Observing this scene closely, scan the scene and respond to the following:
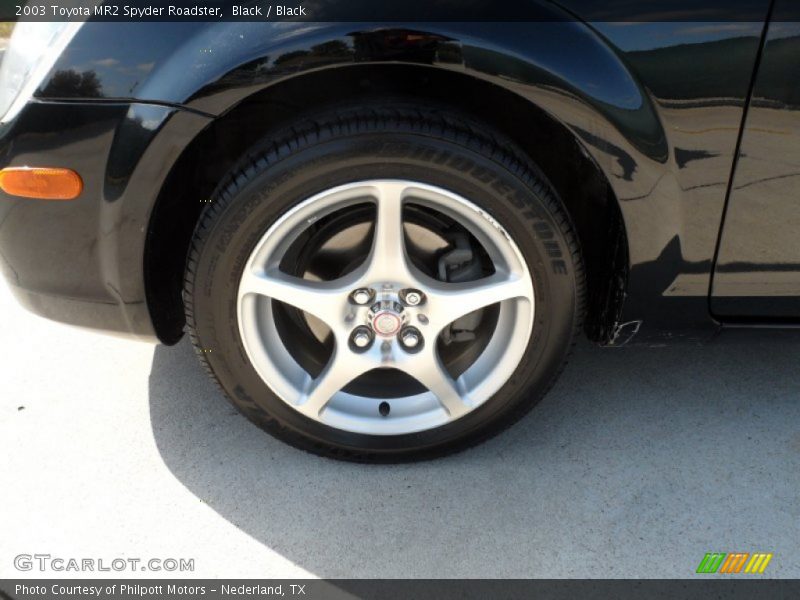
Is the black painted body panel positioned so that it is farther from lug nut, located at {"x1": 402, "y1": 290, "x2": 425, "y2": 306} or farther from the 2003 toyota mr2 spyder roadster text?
lug nut, located at {"x1": 402, "y1": 290, "x2": 425, "y2": 306}

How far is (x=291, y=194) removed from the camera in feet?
5.28

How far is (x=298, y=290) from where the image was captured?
174 centimetres

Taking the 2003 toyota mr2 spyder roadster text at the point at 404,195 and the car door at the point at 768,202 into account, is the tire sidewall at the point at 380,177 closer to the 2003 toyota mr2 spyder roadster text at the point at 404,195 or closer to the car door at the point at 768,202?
the 2003 toyota mr2 spyder roadster text at the point at 404,195

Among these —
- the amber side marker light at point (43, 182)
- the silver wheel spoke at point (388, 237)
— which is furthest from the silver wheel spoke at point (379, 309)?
the amber side marker light at point (43, 182)

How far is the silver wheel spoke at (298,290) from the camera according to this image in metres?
1.71

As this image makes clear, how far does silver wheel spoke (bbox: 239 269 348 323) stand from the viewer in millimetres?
1714

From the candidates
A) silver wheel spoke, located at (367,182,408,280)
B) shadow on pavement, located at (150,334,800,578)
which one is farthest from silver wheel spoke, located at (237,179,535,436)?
shadow on pavement, located at (150,334,800,578)

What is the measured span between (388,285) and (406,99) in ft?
1.47

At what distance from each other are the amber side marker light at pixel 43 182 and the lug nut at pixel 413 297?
788mm

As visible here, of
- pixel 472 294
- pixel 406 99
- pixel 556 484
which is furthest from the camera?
pixel 556 484

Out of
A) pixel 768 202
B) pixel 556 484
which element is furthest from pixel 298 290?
pixel 768 202

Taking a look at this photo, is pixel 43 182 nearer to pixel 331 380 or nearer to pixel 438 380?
pixel 331 380

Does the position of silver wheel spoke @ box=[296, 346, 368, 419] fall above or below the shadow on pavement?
above

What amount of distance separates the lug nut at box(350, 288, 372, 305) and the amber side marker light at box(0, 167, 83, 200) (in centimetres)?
67
